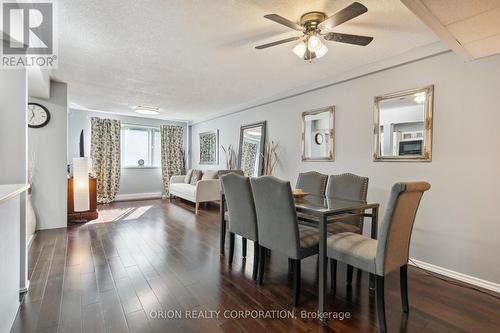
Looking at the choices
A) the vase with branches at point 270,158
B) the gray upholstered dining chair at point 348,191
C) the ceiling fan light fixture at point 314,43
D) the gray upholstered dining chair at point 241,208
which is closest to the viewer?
the ceiling fan light fixture at point 314,43

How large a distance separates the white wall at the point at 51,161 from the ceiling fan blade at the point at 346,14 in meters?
4.01

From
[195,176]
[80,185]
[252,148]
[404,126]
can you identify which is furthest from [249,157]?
[80,185]

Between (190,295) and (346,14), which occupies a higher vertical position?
(346,14)

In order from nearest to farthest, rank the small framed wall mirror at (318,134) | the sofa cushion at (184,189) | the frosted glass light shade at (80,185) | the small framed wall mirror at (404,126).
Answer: the small framed wall mirror at (404,126), the small framed wall mirror at (318,134), the frosted glass light shade at (80,185), the sofa cushion at (184,189)

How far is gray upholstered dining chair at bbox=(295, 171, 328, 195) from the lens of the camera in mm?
2984

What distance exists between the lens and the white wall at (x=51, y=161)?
371cm

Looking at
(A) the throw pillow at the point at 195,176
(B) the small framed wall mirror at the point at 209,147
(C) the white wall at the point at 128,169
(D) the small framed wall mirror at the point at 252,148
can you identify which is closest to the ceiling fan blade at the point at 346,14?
(D) the small framed wall mirror at the point at 252,148

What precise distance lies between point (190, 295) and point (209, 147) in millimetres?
4984

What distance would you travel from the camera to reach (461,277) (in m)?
2.35

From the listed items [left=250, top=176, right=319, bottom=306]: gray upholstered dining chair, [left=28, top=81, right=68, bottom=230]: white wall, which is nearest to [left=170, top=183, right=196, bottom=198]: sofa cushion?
[left=28, top=81, right=68, bottom=230]: white wall

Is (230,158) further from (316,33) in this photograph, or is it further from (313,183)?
(316,33)

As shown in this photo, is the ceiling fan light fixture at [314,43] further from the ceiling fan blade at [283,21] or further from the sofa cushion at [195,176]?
the sofa cushion at [195,176]

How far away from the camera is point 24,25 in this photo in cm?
198

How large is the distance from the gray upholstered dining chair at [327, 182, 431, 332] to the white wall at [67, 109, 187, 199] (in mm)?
6158
